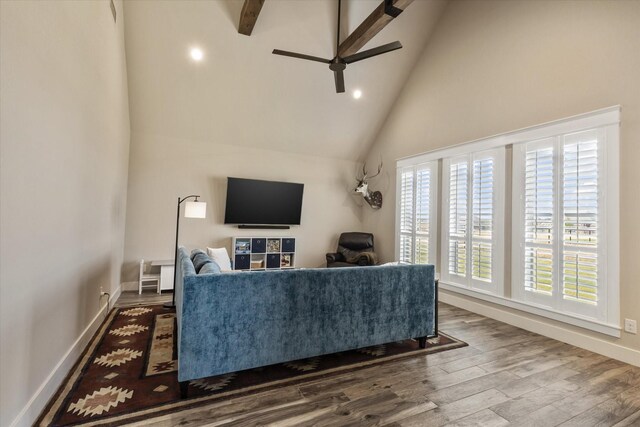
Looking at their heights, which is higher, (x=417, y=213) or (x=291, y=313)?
(x=417, y=213)

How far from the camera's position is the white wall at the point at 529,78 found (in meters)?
2.85

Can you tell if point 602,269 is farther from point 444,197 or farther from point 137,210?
point 137,210

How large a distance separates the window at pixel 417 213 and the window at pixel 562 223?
4.47 feet

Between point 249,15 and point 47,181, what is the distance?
312 cm

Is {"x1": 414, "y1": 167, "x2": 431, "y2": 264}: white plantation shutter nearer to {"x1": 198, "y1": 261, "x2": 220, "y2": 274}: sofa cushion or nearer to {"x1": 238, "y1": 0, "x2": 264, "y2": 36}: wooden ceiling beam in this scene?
{"x1": 238, "y1": 0, "x2": 264, "y2": 36}: wooden ceiling beam

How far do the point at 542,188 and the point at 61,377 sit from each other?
4.96m

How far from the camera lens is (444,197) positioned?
478cm

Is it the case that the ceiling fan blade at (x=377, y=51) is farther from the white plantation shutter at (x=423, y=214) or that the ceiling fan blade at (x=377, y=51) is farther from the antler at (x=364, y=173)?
the antler at (x=364, y=173)

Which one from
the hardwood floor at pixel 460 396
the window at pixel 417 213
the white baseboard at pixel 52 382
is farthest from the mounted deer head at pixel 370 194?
the white baseboard at pixel 52 382

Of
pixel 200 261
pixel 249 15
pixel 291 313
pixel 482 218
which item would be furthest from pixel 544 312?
pixel 249 15

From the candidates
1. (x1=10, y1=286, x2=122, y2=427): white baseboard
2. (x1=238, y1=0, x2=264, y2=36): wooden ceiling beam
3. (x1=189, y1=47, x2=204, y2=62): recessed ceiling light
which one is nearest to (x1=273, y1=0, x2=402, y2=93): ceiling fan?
(x1=238, y1=0, x2=264, y2=36): wooden ceiling beam

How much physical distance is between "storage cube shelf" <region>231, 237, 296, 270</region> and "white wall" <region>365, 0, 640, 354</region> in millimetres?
2158

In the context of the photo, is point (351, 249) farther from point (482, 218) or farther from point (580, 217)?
point (580, 217)

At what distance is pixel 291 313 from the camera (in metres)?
2.35
